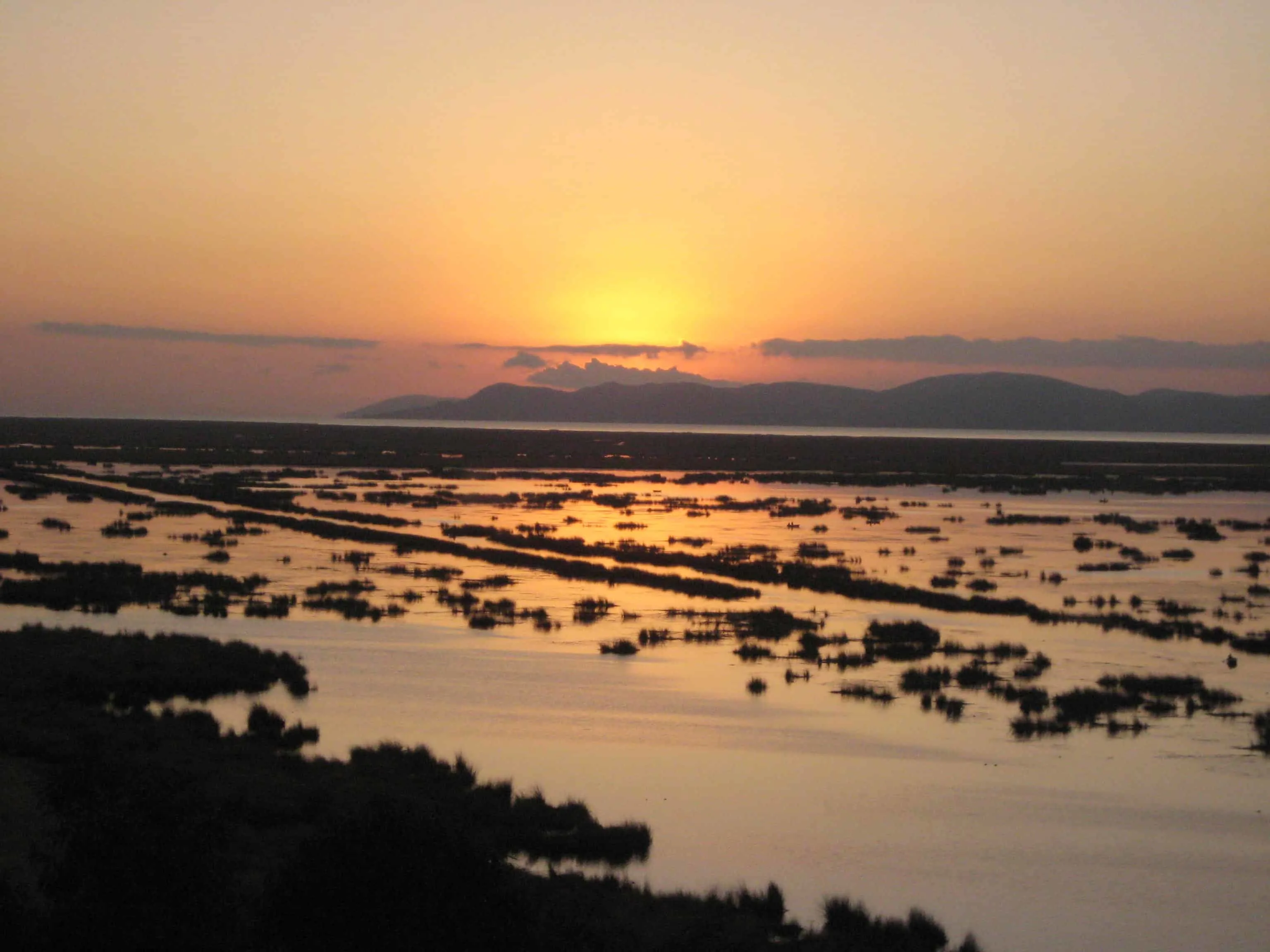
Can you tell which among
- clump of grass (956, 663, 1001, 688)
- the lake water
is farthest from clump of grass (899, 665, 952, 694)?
the lake water

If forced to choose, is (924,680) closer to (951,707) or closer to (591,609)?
(951,707)

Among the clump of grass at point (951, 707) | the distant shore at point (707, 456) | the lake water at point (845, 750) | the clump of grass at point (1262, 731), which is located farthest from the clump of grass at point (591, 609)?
the distant shore at point (707, 456)

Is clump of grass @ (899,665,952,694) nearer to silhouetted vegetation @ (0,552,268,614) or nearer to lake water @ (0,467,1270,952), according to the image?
lake water @ (0,467,1270,952)

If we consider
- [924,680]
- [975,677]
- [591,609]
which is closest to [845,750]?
[924,680]

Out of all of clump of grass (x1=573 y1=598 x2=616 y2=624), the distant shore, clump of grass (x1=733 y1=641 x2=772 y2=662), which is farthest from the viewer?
the distant shore

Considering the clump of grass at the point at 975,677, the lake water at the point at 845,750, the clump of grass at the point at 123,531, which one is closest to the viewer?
the lake water at the point at 845,750

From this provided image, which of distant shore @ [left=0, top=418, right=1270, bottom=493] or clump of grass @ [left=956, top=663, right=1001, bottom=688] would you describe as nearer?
clump of grass @ [left=956, top=663, right=1001, bottom=688]

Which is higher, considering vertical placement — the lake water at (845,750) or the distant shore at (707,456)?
the distant shore at (707,456)

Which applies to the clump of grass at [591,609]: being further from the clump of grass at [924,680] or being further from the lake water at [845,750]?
the clump of grass at [924,680]
